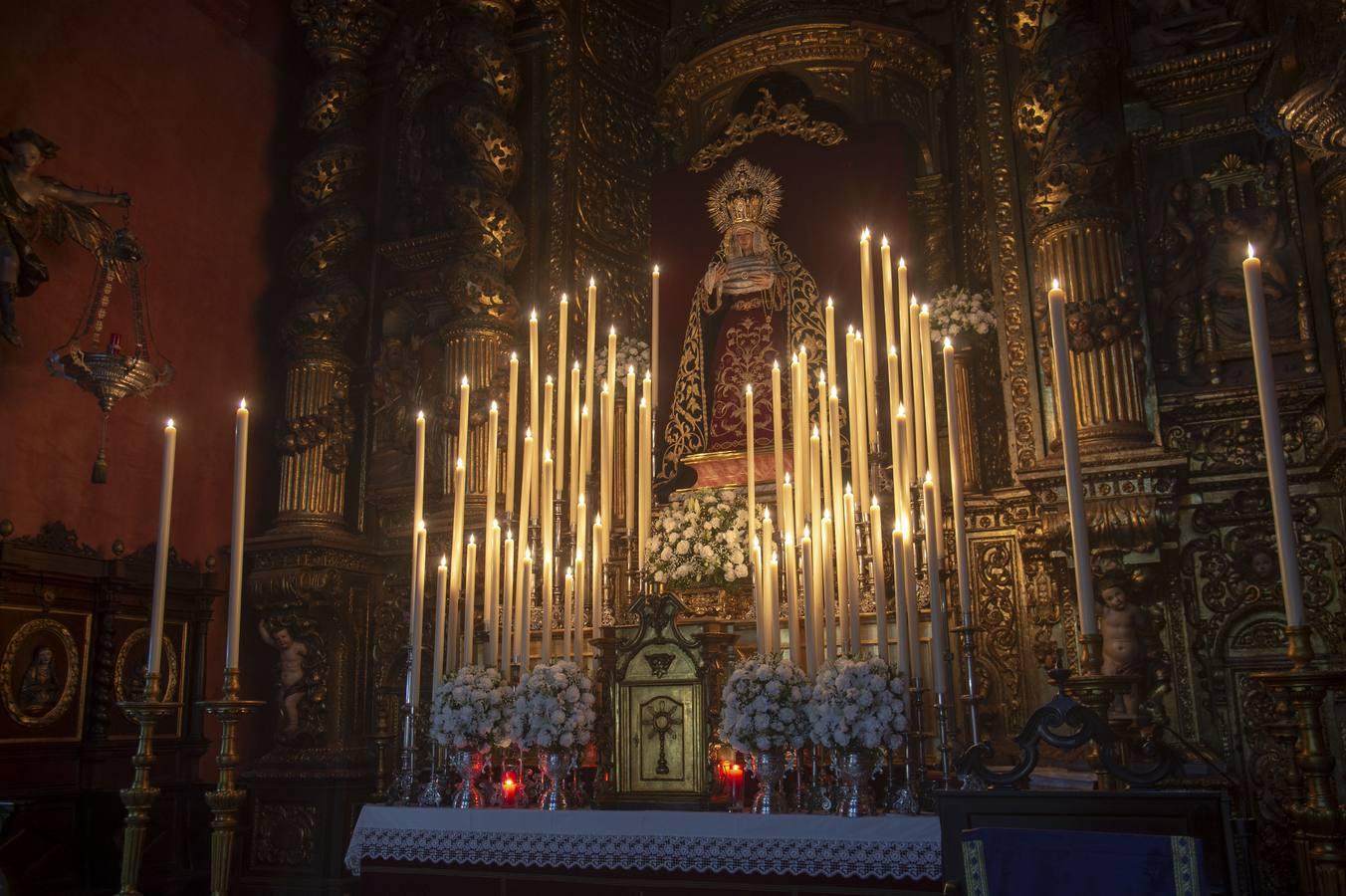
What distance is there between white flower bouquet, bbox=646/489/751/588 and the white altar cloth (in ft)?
8.18

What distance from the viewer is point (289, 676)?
814 cm

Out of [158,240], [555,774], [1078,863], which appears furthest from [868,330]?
[158,240]

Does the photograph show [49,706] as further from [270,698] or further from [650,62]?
[650,62]

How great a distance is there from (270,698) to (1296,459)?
7.28m

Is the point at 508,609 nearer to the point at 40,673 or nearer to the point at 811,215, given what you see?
the point at 40,673

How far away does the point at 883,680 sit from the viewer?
4574 mm

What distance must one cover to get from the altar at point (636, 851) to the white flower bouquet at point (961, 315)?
401 cm

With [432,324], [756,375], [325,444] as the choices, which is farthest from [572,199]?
[325,444]

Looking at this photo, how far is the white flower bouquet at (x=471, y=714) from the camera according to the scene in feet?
17.3

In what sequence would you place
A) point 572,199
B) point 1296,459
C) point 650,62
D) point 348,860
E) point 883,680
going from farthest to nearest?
point 650,62 < point 572,199 < point 1296,459 < point 348,860 < point 883,680

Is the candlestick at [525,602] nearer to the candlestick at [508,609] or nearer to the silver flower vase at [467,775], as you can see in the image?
the candlestick at [508,609]

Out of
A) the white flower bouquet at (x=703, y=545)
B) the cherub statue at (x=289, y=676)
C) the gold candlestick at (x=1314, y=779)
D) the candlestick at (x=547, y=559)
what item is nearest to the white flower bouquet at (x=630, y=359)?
the white flower bouquet at (x=703, y=545)

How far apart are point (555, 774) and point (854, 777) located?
142 centimetres

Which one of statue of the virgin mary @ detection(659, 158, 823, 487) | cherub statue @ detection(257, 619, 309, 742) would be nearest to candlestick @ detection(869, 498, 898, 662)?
statue of the virgin mary @ detection(659, 158, 823, 487)
